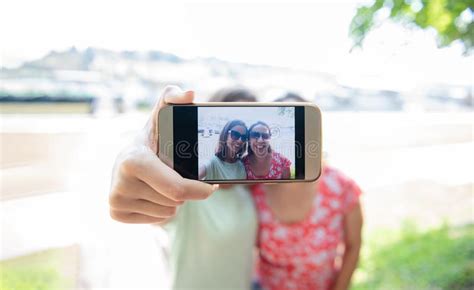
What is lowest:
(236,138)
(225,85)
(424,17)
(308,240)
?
(308,240)

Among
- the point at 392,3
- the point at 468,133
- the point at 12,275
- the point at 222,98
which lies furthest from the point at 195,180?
the point at 468,133

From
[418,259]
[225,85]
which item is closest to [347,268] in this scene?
[418,259]

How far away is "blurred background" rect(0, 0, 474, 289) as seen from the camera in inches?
31.9

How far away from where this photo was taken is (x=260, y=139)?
498mm

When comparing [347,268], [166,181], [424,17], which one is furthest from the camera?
[347,268]

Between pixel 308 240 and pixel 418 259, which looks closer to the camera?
pixel 308 240

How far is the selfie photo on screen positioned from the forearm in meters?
0.57

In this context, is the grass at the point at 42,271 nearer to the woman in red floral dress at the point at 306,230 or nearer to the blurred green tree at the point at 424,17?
the woman in red floral dress at the point at 306,230

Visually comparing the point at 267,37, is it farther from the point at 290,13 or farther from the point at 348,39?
the point at 348,39

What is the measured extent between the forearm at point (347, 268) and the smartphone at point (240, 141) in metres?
0.56

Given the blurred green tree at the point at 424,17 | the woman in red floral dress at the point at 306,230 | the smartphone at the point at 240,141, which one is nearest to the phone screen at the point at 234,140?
the smartphone at the point at 240,141

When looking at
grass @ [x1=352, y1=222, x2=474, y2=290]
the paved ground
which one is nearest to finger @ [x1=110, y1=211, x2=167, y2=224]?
the paved ground

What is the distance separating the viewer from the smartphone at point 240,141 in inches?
19.1

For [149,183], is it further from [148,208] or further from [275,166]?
[275,166]
